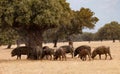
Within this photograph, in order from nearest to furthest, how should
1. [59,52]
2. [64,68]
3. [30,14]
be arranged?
[64,68] < [59,52] < [30,14]

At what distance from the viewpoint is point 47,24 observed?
3716 centimetres

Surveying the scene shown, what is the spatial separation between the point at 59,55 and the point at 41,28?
4.68 meters

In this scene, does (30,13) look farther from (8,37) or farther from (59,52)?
(8,37)

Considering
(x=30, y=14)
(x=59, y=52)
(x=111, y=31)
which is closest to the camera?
(x=59, y=52)

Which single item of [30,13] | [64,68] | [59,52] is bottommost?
[64,68]

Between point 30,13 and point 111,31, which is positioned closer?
point 30,13

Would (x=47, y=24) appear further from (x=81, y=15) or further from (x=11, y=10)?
(x=81, y=15)

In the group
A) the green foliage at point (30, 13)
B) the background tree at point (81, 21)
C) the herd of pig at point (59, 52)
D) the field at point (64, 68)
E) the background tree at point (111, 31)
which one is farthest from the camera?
the background tree at point (111, 31)

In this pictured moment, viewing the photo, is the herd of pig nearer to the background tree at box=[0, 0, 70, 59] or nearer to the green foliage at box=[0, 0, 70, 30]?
the background tree at box=[0, 0, 70, 59]

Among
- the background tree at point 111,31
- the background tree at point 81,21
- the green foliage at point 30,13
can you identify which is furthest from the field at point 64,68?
the background tree at point 111,31

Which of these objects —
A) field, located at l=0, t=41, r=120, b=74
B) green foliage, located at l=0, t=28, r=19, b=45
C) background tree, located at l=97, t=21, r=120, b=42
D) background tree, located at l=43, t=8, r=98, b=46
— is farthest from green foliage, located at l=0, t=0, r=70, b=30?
background tree, located at l=97, t=21, r=120, b=42

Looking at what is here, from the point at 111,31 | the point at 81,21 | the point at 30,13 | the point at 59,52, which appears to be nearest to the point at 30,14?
the point at 30,13

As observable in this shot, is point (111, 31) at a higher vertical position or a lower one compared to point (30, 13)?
lower

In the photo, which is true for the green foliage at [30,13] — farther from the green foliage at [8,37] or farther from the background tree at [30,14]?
the green foliage at [8,37]
